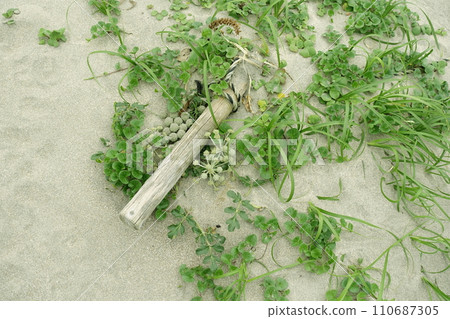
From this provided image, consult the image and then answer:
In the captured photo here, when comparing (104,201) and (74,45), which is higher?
(74,45)

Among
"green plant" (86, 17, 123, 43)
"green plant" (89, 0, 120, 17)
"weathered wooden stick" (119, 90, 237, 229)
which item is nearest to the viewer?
"weathered wooden stick" (119, 90, 237, 229)

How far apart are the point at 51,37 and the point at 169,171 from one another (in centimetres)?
157

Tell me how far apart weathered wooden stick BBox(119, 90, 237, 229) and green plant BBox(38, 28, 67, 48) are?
1.37 m

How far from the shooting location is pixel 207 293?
198 cm

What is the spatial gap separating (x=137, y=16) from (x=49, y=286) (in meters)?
2.13

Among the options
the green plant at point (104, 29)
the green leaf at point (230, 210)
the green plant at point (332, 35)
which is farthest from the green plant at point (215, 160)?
the green plant at point (332, 35)

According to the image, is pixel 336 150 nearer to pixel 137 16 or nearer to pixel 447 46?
pixel 447 46

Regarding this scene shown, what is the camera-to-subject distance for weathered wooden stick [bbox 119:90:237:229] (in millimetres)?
1902

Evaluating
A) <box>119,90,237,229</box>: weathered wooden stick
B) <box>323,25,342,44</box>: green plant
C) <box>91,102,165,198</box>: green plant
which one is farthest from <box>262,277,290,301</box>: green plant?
<box>323,25,342,44</box>: green plant

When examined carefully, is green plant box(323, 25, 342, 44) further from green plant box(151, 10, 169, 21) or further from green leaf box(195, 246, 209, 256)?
green leaf box(195, 246, 209, 256)

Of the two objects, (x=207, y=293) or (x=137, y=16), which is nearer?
(x=207, y=293)

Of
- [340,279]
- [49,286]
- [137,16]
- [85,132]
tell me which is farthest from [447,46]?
[49,286]

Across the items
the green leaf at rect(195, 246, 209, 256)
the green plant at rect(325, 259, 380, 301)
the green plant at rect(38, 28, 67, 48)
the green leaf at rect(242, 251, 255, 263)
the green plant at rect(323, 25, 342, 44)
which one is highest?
the green plant at rect(323, 25, 342, 44)

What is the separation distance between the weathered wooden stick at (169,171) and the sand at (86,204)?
0.65ft
